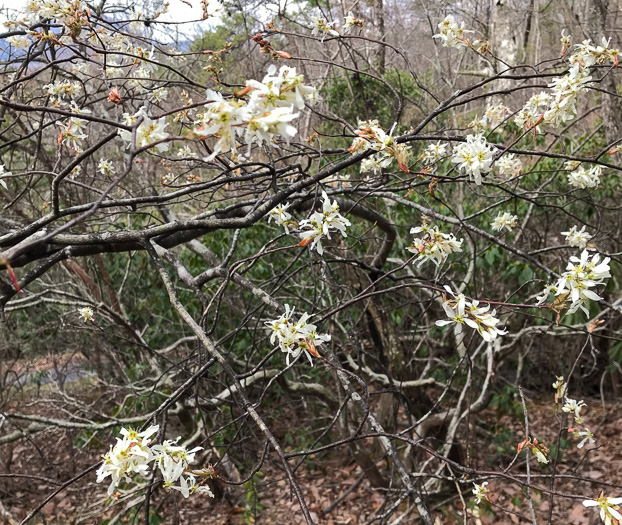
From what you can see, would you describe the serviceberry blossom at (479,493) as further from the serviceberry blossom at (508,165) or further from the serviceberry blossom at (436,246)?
the serviceberry blossom at (508,165)

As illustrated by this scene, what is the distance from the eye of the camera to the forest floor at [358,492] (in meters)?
3.46

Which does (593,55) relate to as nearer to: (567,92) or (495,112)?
(567,92)

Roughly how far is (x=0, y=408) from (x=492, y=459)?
13.2 ft

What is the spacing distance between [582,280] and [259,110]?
Result: 3.03 ft

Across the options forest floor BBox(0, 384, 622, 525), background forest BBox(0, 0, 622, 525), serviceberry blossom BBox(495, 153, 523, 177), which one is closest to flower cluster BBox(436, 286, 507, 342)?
background forest BBox(0, 0, 622, 525)

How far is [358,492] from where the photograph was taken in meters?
→ 4.05

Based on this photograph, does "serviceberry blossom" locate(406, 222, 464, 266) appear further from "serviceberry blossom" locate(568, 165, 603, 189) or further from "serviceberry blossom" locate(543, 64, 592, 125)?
"serviceberry blossom" locate(568, 165, 603, 189)

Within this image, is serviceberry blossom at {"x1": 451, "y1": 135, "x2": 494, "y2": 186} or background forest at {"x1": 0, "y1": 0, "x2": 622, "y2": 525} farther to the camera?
background forest at {"x1": 0, "y1": 0, "x2": 622, "y2": 525}

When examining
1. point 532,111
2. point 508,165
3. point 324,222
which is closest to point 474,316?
point 324,222

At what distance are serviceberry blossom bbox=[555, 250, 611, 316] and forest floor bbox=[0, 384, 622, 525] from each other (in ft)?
8.56

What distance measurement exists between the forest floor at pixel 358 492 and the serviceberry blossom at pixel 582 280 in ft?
8.56

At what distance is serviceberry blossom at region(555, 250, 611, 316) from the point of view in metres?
1.13

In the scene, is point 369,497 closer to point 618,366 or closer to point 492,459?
point 492,459

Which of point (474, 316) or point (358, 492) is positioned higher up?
point (474, 316)
